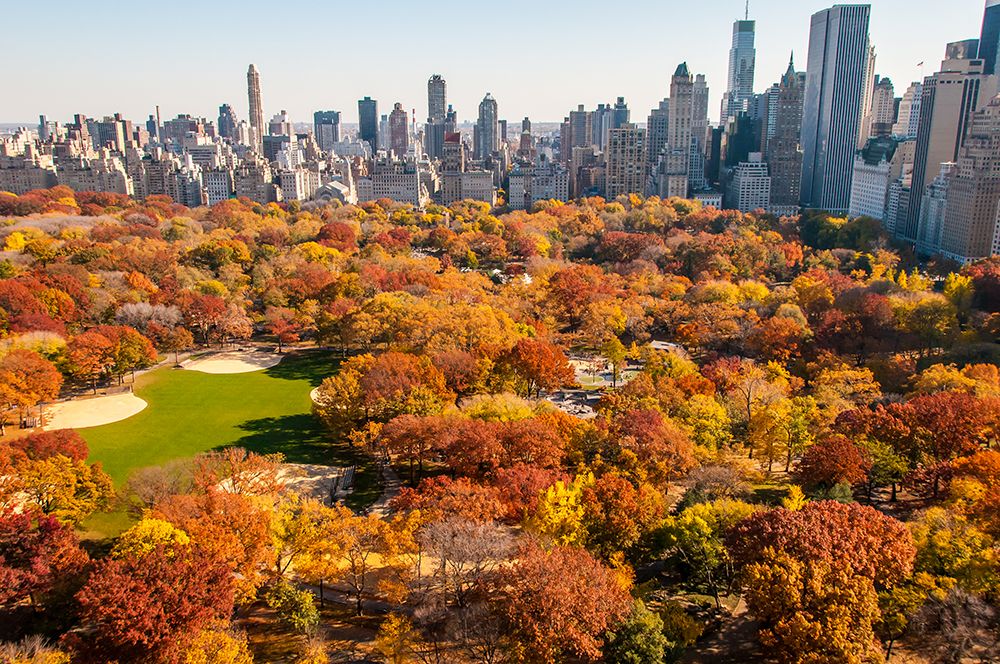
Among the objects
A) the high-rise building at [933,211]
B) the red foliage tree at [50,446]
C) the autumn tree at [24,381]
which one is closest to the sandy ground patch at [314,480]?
the red foliage tree at [50,446]

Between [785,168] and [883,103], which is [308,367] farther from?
[883,103]

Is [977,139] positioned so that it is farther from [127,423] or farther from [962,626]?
[127,423]

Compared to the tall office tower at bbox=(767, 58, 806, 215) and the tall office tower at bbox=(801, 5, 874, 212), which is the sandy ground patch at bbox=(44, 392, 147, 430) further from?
the tall office tower at bbox=(801, 5, 874, 212)

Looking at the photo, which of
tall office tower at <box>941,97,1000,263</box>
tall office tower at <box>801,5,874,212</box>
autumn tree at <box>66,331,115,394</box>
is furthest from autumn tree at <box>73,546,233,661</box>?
tall office tower at <box>801,5,874,212</box>

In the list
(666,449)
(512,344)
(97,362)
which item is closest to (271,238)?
(97,362)

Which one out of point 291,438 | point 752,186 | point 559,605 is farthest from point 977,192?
point 559,605

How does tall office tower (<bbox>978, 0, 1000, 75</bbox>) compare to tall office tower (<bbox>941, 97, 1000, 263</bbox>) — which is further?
tall office tower (<bbox>978, 0, 1000, 75</bbox>)

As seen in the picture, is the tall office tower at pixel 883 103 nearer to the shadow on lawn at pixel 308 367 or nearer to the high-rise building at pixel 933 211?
the high-rise building at pixel 933 211
